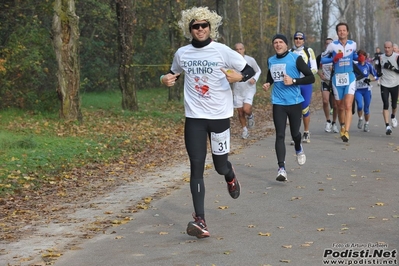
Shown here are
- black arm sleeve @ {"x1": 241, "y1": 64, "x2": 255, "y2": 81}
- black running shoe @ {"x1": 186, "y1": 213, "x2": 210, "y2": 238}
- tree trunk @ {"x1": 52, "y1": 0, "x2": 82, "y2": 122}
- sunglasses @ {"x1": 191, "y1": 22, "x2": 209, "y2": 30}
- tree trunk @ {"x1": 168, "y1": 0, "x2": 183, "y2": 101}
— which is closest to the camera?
black running shoe @ {"x1": 186, "y1": 213, "x2": 210, "y2": 238}

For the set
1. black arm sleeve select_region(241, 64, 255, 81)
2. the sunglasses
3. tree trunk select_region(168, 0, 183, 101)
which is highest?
the sunglasses

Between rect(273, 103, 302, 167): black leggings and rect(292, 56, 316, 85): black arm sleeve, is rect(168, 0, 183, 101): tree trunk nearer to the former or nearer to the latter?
rect(292, 56, 316, 85): black arm sleeve

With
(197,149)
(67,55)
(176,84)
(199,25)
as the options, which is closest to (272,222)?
(197,149)

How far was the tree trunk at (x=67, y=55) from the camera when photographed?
64.8 feet

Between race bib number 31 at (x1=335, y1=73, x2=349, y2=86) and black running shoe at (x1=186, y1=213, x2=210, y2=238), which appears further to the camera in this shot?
race bib number 31 at (x1=335, y1=73, x2=349, y2=86)

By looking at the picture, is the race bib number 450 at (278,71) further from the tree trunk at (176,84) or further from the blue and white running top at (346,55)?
the tree trunk at (176,84)

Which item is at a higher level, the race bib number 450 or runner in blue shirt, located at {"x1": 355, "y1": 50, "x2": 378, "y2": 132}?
the race bib number 450

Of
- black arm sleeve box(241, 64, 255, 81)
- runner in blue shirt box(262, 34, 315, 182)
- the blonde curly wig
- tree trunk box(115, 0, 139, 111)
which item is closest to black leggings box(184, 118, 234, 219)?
black arm sleeve box(241, 64, 255, 81)

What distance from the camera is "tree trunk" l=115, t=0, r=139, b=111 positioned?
24.9 m

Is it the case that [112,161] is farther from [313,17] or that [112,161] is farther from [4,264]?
[313,17]

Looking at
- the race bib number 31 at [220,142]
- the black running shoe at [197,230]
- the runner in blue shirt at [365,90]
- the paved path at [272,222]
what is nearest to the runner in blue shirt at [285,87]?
the paved path at [272,222]

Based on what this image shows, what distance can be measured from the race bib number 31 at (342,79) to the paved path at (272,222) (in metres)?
3.11

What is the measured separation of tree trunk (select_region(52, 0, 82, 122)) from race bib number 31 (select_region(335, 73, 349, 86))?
6950mm

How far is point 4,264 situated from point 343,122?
1100 cm
